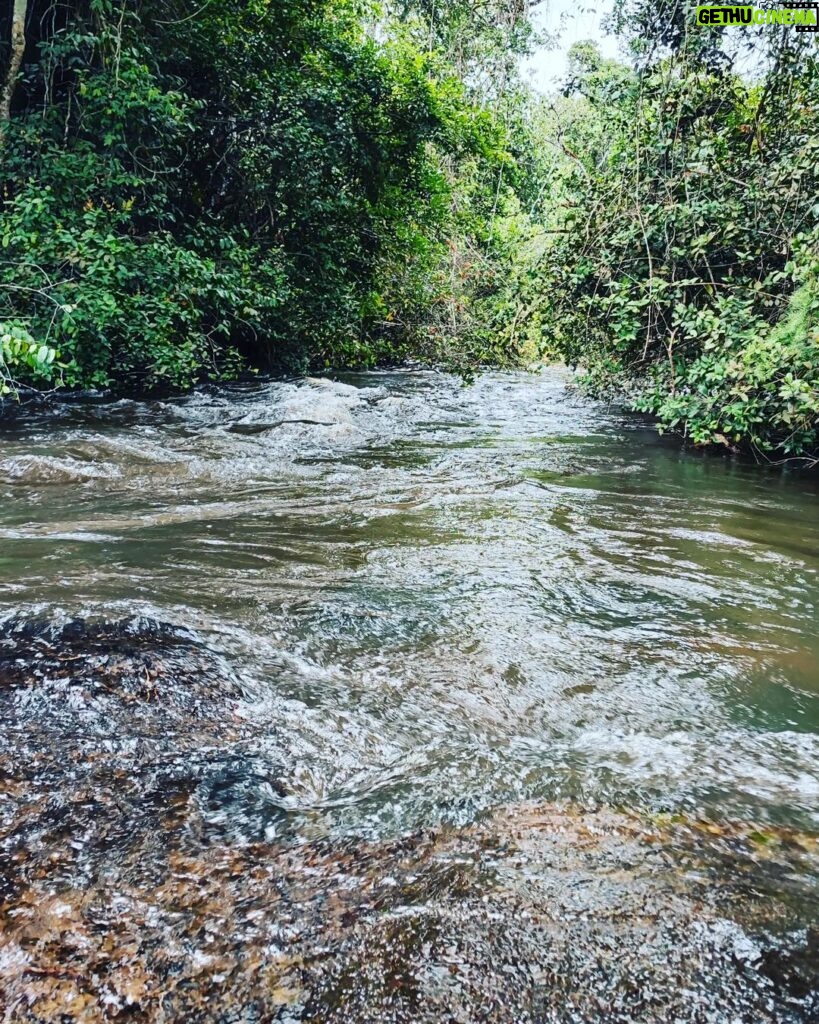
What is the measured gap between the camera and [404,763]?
246 cm

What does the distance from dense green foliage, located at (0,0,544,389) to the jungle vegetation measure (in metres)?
0.04

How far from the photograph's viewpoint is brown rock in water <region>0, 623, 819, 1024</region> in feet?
5.10

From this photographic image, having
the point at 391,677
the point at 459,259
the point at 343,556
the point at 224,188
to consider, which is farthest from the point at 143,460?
the point at 459,259

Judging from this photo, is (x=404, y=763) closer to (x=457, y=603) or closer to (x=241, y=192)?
(x=457, y=603)

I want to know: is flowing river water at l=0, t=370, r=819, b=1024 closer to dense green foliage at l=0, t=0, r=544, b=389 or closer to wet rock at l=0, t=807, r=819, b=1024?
wet rock at l=0, t=807, r=819, b=1024

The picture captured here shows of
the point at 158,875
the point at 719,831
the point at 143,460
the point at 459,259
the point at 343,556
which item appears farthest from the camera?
the point at 459,259

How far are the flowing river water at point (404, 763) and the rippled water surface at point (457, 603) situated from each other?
0.02 metres

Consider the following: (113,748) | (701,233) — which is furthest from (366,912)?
(701,233)

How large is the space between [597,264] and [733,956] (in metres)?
8.26

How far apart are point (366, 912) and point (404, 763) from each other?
27.3 inches

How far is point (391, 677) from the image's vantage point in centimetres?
301

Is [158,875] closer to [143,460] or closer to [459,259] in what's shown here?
[143,460]

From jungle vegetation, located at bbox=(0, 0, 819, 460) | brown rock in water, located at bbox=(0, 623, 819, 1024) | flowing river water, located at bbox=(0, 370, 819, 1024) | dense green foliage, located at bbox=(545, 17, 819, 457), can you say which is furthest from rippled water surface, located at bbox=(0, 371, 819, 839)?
jungle vegetation, located at bbox=(0, 0, 819, 460)

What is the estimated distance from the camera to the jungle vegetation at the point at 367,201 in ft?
24.0
